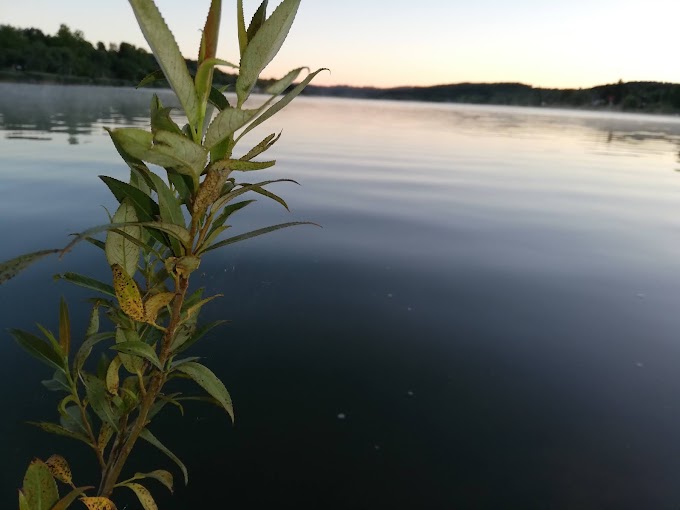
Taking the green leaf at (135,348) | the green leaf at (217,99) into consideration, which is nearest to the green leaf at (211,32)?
the green leaf at (217,99)

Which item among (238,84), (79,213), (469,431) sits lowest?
(469,431)

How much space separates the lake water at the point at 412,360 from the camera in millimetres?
2441

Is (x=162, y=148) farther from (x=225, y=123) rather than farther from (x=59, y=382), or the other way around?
(x=59, y=382)

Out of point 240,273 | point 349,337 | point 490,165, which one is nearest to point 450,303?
point 349,337

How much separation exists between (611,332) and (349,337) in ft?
7.22

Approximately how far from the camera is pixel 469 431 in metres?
2.81

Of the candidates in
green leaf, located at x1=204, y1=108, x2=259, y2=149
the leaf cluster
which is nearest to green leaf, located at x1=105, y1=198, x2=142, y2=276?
the leaf cluster

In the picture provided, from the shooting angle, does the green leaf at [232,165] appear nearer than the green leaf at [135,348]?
Yes

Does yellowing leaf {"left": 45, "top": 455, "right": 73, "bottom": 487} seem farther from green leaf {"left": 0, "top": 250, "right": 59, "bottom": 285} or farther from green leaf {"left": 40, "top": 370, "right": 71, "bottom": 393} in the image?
green leaf {"left": 0, "top": 250, "right": 59, "bottom": 285}

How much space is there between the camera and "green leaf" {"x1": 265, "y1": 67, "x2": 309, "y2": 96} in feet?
3.80

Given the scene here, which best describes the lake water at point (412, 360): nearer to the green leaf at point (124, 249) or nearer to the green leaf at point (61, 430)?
the green leaf at point (124, 249)

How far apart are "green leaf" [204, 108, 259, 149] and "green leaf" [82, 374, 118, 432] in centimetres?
87

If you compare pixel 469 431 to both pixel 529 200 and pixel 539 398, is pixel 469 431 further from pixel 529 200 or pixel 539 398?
pixel 529 200

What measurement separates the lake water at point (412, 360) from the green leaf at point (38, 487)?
1.00 meters
